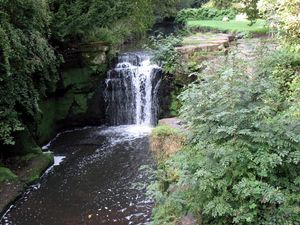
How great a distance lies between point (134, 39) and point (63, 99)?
10.2 m

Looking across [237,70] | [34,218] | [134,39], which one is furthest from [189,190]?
[134,39]

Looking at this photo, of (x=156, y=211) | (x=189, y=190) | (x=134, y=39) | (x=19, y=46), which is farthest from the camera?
(x=134, y=39)

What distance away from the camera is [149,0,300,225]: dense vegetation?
4.43m

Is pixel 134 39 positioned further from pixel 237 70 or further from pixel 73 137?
pixel 237 70

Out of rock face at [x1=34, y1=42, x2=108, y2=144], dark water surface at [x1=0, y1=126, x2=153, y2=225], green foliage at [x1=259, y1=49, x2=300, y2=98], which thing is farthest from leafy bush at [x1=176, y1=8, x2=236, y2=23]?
green foliage at [x1=259, y1=49, x2=300, y2=98]

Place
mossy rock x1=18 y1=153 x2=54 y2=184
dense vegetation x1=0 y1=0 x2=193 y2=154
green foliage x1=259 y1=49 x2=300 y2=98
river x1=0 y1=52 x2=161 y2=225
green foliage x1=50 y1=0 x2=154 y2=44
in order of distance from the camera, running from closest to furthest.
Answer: green foliage x1=259 y1=49 x2=300 y2=98 < river x1=0 y1=52 x2=161 y2=225 < dense vegetation x1=0 y1=0 x2=193 y2=154 < mossy rock x1=18 y1=153 x2=54 y2=184 < green foliage x1=50 y1=0 x2=154 y2=44

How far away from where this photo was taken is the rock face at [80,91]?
13.7m

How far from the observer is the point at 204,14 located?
107ft

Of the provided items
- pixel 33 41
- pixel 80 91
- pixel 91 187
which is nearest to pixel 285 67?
pixel 91 187

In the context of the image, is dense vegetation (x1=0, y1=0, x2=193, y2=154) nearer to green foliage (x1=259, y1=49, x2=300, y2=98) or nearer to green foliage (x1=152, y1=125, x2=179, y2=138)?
green foliage (x1=152, y1=125, x2=179, y2=138)

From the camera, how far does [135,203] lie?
8.45 m

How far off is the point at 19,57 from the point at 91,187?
3.31 metres

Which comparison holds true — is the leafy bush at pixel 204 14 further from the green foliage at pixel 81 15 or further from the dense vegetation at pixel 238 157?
the dense vegetation at pixel 238 157

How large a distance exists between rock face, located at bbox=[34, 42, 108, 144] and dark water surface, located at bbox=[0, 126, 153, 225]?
1.27 metres
